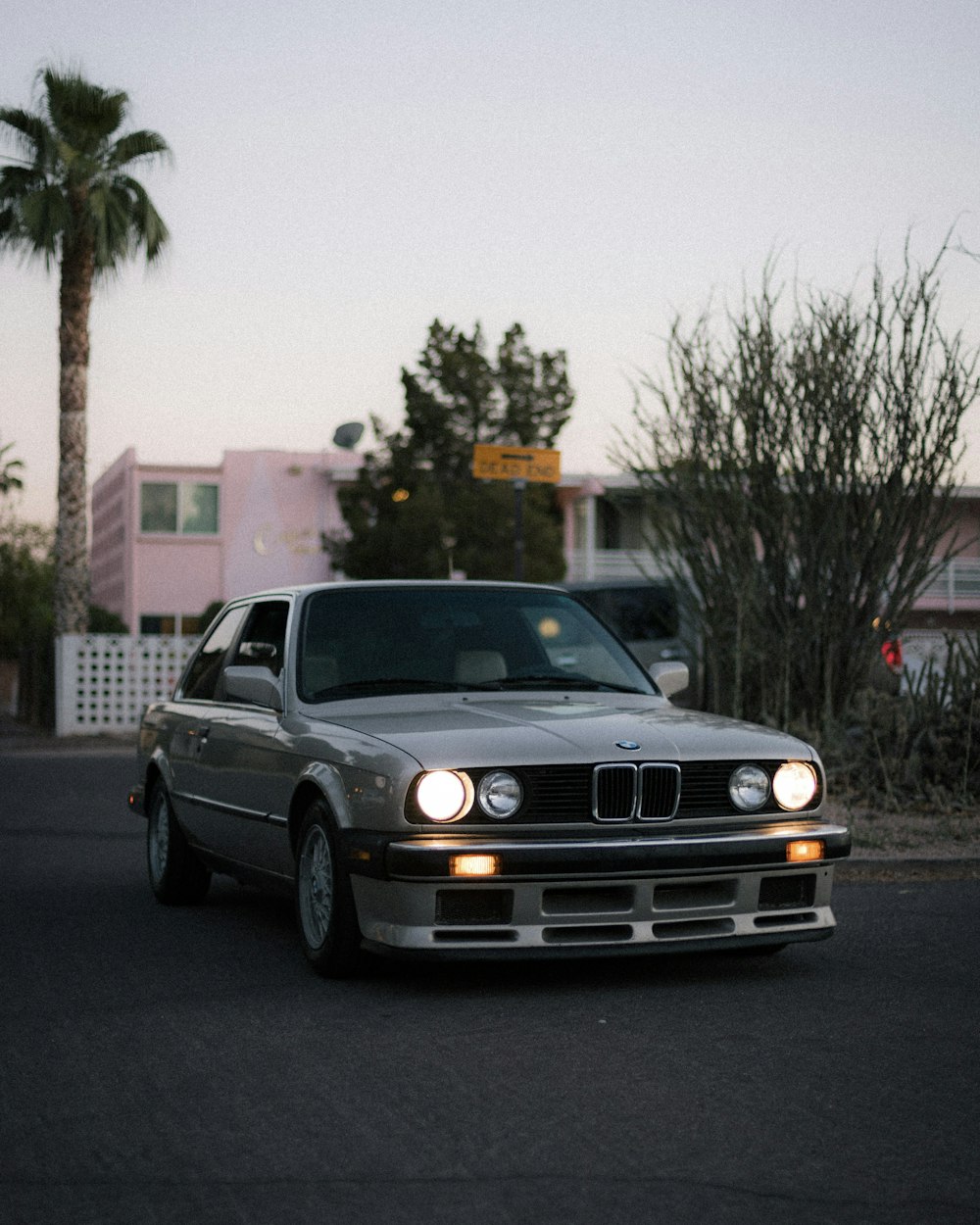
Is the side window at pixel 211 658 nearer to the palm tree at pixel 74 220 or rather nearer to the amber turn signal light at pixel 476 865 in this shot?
the amber turn signal light at pixel 476 865

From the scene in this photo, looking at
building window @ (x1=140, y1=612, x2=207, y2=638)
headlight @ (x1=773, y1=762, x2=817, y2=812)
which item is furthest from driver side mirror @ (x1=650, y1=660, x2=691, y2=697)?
building window @ (x1=140, y1=612, x2=207, y2=638)

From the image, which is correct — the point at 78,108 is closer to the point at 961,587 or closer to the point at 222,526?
the point at 222,526

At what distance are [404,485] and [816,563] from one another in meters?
27.1

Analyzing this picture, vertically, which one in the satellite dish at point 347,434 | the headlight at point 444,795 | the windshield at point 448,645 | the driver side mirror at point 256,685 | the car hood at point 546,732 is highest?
the satellite dish at point 347,434

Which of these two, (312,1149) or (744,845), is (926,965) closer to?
(744,845)

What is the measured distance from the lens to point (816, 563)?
14.0 m

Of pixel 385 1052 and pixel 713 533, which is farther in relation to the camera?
pixel 713 533

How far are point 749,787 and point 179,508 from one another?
41.2 metres

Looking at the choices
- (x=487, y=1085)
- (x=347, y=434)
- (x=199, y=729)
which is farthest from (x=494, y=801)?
(x=347, y=434)

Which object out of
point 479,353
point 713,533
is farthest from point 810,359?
point 479,353

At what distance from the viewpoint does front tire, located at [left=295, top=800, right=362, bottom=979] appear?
653cm

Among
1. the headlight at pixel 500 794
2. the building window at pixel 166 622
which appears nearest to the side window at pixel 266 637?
the headlight at pixel 500 794

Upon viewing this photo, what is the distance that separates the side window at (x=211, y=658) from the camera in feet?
29.1

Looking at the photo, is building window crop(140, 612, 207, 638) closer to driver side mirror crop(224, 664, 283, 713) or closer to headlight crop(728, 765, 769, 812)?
driver side mirror crop(224, 664, 283, 713)
